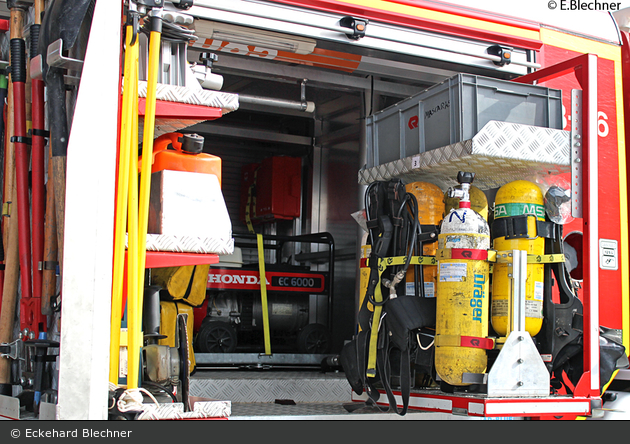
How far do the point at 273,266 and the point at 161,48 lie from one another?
415cm

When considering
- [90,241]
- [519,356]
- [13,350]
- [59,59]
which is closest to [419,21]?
[519,356]

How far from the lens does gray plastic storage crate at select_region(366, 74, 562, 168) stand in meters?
4.06

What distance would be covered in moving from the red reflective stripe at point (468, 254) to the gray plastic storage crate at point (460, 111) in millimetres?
704

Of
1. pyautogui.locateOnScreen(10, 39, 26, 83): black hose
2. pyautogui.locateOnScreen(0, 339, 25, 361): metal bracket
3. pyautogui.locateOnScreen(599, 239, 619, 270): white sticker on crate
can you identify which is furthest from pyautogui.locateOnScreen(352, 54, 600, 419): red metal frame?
pyautogui.locateOnScreen(10, 39, 26, 83): black hose

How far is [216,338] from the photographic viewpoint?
670 centimetres

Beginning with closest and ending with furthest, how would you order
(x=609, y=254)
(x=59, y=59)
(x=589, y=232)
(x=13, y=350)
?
1. (x=59, y=59)
2. (x=13, y=350)
3. (x=589, y=232)
4. (x=609, y=254)

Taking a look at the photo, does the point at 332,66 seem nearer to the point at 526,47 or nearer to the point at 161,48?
the point at 526,47

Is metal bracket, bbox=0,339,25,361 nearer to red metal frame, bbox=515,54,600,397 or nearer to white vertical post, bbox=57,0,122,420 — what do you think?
white vertical post, bbox=57,0,122,420

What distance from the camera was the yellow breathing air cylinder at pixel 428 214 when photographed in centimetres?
411

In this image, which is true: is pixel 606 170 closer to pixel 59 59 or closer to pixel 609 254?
pixel 609 254

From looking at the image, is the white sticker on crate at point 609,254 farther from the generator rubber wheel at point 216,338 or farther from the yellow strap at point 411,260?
the generator rubber wheel at point 216,338

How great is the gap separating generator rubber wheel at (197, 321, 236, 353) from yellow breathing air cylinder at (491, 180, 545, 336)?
11.4 ft

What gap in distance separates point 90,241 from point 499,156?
2.48 metres

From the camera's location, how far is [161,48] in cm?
332
